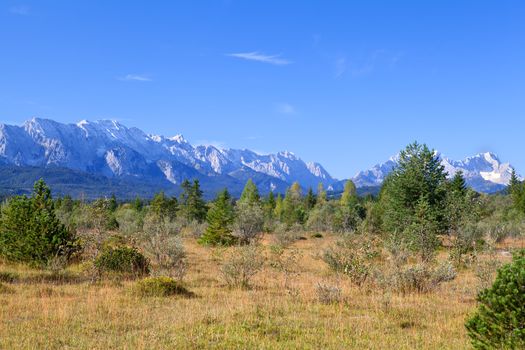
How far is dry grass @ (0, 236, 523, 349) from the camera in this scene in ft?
30.6

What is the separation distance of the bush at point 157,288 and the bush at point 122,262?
15.9 feet

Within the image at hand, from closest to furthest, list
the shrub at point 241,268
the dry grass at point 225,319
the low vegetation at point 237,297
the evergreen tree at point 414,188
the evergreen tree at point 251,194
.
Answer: the low vegetation at point 237,297 < the dry grass at point 225,319 < the shrub at point 241,268 < the evergreen tree at point 414,188 < the evergreen tree at point 251,194

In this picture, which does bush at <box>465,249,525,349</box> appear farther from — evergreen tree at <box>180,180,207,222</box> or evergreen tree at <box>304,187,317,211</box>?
evergreen tree at <box>304,187,317,211</box>

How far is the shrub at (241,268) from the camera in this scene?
17.6 meters

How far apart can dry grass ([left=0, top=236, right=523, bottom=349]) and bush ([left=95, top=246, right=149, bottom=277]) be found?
8.64ft

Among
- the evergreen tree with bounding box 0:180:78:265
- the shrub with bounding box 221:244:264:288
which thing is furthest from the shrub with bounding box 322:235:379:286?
the evergreen tree with bounding box 0:180:78:265

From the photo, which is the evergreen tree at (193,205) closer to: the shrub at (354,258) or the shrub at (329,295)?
the shrub at (354,258)

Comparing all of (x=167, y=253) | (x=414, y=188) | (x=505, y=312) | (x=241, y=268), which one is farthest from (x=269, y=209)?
(x=505, y=312)

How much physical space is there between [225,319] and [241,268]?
6658mm

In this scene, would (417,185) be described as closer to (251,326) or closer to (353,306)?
(353,306)

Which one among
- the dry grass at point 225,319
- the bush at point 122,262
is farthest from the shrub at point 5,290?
the bush at point 122,262

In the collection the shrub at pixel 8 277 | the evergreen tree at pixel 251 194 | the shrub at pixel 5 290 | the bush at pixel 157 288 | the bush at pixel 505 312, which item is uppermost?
the evergreen tree at pixel 251 194

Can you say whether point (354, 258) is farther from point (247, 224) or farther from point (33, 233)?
point (247, 224)

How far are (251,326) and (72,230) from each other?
16.1 meters
